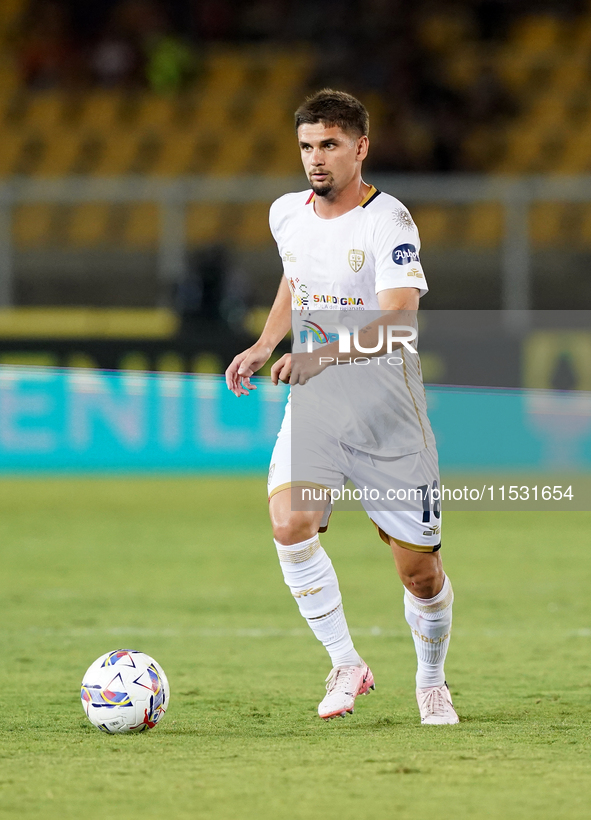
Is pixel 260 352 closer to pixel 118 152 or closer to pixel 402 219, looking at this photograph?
pixel 402 219

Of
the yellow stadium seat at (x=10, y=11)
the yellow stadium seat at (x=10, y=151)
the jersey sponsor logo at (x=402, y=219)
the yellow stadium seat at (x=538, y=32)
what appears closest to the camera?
the jersey sponsor logo at (x=402, y=219)

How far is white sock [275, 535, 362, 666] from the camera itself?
14.0 ft

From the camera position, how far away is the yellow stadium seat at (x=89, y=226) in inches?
493

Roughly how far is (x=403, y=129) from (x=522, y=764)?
36.2 ft

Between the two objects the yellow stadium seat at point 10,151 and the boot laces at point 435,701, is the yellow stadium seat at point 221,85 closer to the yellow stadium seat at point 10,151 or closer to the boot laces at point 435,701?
the yellow stadium seat at point 10,151

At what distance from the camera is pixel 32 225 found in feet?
40.5

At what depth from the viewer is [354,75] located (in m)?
14.8

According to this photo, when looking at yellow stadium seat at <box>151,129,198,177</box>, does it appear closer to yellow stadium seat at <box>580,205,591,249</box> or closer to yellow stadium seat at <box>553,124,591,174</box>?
yellow stadium seat at <box>553,124,591,174</box>

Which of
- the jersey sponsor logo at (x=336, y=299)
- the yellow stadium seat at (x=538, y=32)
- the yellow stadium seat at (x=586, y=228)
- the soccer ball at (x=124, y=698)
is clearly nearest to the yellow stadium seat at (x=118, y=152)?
the yellow stadium seat at (x=538, y=32)

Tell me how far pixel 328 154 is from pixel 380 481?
1.05m

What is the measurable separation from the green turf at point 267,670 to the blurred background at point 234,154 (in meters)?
2.21

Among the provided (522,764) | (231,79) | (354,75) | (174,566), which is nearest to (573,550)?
(174,566)

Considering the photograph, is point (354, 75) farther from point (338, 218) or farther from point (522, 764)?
point (522, 764)

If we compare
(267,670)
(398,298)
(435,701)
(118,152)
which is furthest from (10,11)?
(435,701)
